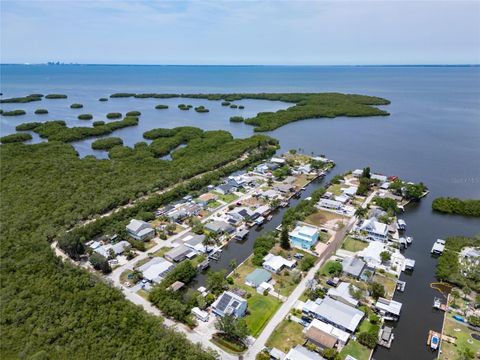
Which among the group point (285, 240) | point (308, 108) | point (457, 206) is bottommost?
point (285, 240)

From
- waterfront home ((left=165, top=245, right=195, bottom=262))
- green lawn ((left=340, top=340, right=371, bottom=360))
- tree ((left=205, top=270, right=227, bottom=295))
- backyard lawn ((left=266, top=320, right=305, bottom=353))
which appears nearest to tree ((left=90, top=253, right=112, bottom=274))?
waterfront home ((left=165, top=245, right=195, bottom=262))

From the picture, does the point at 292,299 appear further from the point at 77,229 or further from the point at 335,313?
the point at 77,229

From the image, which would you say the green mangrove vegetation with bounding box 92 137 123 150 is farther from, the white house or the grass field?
the grass field

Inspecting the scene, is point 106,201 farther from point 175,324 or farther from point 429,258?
point 429,258

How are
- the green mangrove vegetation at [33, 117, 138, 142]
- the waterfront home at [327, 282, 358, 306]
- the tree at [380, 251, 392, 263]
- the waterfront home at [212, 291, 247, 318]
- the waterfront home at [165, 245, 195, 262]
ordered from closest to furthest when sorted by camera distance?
the waterfront home at [212, 291, 247, 318]
the waterfront home at [327, 282, 358, 306]
the tree at [380, 251, 392, 263]
the waterfront home at [165, 245, 195, 262]
the green mangrove vegetation at [33, 117, 138, 142]

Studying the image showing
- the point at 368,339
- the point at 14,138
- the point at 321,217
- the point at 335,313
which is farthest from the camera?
the point at 14,138

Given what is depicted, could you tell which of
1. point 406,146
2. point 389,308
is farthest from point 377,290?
point 406,146
